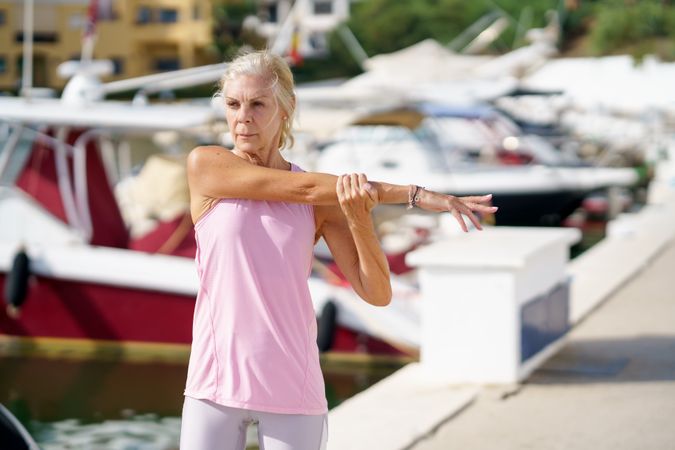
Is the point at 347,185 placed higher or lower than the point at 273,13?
lower

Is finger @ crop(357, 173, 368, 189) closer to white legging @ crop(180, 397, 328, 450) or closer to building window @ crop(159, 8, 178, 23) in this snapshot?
white legging @ crop(180, 397, 328, 450)

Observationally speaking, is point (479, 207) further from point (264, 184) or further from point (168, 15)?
point (168, 15)

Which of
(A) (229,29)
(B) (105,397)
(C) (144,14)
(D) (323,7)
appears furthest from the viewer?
(D) (323,7)

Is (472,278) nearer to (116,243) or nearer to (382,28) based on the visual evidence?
(116,243)

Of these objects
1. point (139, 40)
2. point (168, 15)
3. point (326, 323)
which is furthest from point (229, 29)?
point (326, 323)

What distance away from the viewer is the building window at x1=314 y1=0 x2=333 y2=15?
106375 mm

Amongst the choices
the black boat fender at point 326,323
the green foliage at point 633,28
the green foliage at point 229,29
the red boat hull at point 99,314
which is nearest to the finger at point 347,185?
the black boat fender at point 326,323

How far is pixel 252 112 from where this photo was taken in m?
3.36

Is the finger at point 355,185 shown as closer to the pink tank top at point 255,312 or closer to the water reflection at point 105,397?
the pink tank top at point 255,312

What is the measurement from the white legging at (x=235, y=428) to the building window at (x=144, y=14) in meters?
73.6

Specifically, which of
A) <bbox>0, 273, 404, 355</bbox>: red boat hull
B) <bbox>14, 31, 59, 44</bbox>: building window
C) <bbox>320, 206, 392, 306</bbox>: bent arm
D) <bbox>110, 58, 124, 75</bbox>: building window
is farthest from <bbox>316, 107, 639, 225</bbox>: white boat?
<bbox>110, 58, 124, 75</bbox>: building window

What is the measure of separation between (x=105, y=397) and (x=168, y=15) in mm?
68072

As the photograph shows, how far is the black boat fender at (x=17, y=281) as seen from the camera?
1209cm

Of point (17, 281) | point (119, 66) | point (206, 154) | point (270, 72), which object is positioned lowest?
point (206, 154)
